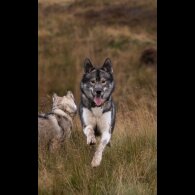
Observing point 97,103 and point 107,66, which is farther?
point 107,66

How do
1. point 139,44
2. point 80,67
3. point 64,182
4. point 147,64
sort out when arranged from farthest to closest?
point 147,64 < point 139,44 < point 80,67 < point 64,182

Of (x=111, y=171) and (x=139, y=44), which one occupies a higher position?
(x=139, y=44)

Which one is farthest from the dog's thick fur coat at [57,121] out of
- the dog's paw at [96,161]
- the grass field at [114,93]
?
the dog's paw at [96,161]

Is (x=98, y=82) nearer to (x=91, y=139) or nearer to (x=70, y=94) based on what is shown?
(x=70, y=94)

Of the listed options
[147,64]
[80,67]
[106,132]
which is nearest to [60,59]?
[80,67]

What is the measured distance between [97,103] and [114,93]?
491 millimetres

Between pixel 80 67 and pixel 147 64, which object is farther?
pixel 147 64

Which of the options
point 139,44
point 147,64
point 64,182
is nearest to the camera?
point 64,182

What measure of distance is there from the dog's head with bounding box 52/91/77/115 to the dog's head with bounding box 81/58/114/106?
0.40 metres

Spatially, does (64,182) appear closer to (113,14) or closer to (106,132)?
(106,132)

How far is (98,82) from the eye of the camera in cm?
1223

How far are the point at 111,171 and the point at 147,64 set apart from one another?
3.71 metres

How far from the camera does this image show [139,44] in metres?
14.5

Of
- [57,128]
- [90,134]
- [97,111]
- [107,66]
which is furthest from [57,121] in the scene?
[107,66]
